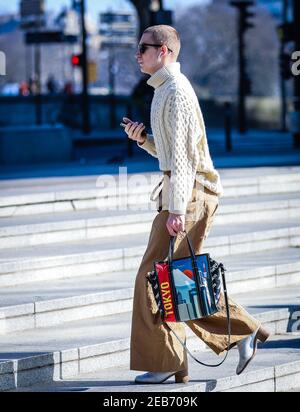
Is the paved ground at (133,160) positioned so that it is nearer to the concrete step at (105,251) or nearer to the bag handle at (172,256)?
the concrete step at (105,251)

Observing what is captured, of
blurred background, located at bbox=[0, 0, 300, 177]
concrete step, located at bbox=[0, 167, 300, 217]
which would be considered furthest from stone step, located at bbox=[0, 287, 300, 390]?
blurred background, located at bbox=[0, 0, 300, 177]

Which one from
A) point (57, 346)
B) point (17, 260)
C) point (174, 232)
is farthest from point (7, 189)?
point (174, 232)

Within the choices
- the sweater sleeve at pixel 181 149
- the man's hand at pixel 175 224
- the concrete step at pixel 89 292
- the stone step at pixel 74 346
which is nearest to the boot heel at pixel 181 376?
the stone step at pixel 74 346

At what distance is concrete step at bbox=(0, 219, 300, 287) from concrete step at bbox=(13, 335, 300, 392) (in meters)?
1.48

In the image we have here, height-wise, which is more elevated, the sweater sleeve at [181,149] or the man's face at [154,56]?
the man's face at [154,56]

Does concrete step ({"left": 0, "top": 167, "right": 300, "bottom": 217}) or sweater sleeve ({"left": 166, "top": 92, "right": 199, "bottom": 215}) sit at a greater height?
sweater sleeve ({"left": 166, "top": 92, "right": 199, "bottom": 215})

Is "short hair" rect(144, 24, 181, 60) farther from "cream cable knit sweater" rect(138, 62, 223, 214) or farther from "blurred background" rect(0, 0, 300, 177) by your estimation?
"blurred background" rect(0, 0, 300, 177)

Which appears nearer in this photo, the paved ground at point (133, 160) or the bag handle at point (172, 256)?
the bag handle at point (172, 256)

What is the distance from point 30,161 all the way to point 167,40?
13.3m

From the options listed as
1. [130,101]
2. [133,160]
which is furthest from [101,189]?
[130,101]

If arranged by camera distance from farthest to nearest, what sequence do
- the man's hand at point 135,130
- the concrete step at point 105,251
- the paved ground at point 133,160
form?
the paved ground at point 133,160
the concrete step at point 105,251
the man's hand at point 135,130

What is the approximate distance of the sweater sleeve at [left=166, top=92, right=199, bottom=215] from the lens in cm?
622

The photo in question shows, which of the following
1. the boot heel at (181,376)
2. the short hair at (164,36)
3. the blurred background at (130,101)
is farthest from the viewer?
the blurred background at (130,101)

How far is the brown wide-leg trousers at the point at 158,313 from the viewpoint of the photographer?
6402 millimetres
